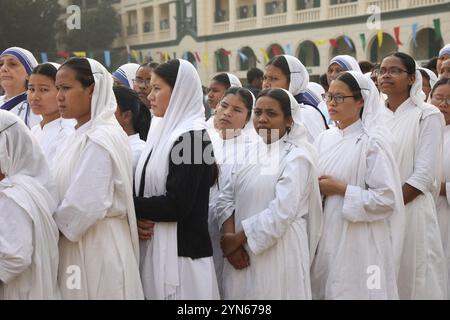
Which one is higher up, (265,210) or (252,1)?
(252,1)

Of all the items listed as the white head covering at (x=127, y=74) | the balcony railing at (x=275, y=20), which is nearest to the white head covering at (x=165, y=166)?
the white head covering at (x=127, y=74)

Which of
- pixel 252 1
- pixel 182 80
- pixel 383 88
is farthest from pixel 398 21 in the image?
pixel 182 80

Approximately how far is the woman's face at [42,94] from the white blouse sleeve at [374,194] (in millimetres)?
1972

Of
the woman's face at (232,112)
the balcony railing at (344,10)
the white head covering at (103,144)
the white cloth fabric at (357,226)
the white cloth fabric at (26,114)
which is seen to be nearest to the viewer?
the white head covering at (103,144)

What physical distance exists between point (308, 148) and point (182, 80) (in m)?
0.86

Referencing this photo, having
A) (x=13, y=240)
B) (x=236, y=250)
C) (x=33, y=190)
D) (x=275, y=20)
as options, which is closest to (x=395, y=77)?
(x=236, y=250)

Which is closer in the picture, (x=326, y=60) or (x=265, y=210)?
(x=265, y=210)

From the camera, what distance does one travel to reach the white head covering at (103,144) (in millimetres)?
2934

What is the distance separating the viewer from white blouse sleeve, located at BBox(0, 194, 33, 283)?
268 cm

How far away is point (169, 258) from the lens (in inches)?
121

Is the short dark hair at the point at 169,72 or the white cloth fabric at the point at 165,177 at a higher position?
the short dark hair at the point at 169,72

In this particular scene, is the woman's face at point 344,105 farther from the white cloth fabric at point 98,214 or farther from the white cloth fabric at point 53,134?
the white cloth fabric at point 53,134

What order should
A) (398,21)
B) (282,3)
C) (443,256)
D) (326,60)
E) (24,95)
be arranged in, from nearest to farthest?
(443,256) → (24,95) → (398,21) → (326,60) → (282,3)
